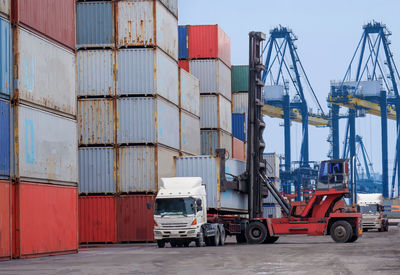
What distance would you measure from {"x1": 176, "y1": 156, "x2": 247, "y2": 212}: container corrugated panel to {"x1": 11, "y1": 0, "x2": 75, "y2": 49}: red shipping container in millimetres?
10116

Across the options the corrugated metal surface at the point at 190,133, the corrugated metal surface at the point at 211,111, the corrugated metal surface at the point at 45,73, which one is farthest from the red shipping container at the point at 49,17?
the corrugated metal surface at the point at 211,111

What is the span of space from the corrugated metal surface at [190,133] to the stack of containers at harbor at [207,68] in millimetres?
4257

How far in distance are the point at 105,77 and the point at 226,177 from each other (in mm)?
7424

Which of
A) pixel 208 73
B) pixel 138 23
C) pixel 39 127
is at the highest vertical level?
pixel 138 23

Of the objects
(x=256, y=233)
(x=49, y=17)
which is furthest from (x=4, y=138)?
(x=256, y=233)

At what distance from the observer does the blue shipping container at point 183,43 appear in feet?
166

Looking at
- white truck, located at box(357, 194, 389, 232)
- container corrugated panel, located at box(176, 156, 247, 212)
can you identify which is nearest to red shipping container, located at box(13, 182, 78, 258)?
container corrugated panel, located at box(176, 156, 247, 212)

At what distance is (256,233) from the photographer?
3706cm

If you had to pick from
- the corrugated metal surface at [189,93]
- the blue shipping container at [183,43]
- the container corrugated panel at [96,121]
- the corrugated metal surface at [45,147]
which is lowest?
the corrugated metal surface at [45,147]

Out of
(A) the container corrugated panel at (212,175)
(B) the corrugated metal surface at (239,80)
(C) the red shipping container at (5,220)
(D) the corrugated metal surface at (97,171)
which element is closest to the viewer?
(C) the red shipping container at (5,220)

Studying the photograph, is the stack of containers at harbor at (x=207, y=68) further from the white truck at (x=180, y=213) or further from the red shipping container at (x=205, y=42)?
the white truck at (x=180, y=213)

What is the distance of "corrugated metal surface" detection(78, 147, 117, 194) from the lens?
128 ft

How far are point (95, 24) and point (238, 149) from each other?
20.0 meters

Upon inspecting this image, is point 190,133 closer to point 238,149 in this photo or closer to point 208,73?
point 208,73
